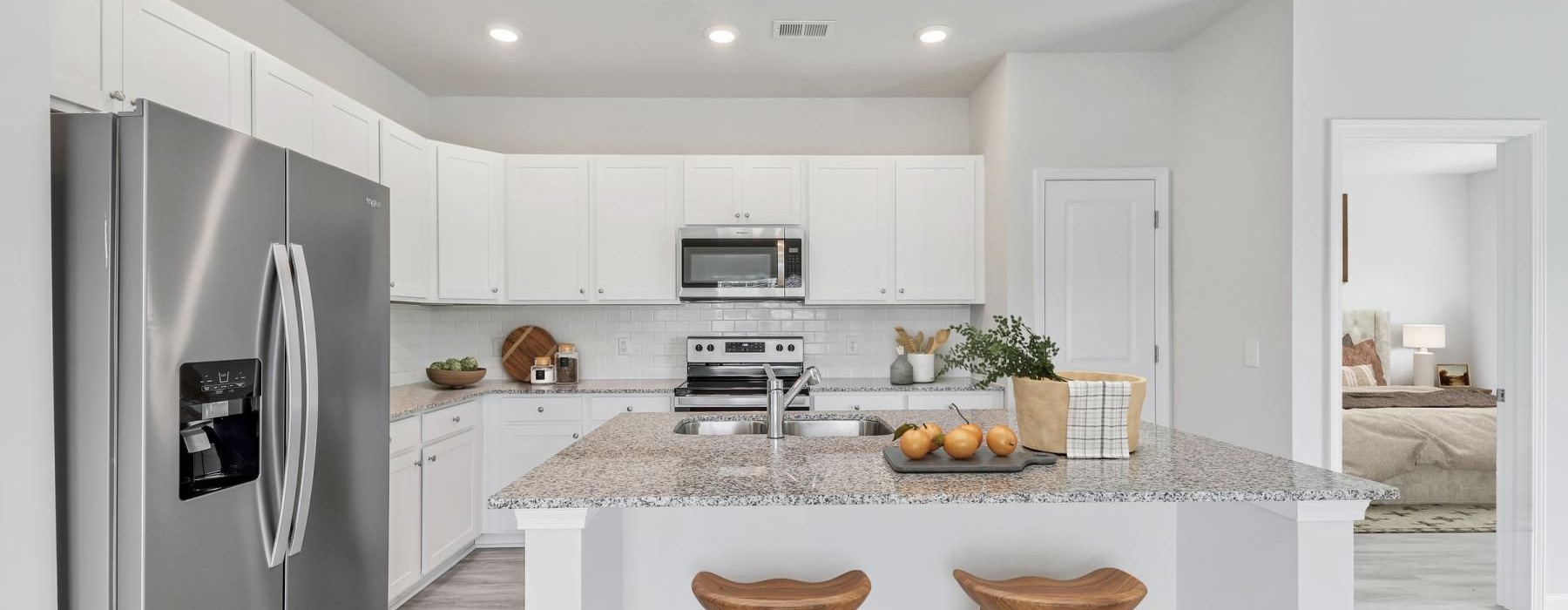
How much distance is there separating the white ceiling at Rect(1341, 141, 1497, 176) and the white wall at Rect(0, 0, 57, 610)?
6645mm

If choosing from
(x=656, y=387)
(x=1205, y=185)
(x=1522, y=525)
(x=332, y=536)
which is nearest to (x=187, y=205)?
(x=332, y=536)

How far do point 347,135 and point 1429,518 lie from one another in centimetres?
583

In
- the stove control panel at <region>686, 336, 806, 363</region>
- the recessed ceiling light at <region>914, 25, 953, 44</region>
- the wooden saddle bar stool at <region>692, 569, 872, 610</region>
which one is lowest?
the wooden saddle bar stool at <region>692, 569, 872, 610</region>

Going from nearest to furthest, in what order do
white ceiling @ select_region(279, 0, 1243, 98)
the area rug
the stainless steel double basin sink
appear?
1. the stainless steel double basin sink
2. white ceiling @ select_region(279, 0, 1243, 98)
3. the area rug

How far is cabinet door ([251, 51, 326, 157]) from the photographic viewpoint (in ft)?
8.02

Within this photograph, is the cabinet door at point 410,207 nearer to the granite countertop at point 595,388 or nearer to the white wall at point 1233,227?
the granite countertop at point 595,388

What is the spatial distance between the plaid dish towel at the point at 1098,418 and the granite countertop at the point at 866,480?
0.11 ft

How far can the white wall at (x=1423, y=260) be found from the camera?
21.1ft

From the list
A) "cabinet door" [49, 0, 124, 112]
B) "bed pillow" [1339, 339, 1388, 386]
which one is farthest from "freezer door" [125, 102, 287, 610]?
"bed pillow" [1339, 339, 1388, 386]

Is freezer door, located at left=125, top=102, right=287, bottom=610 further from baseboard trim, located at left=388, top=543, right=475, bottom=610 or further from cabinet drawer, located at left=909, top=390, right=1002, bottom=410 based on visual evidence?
cabinet drawer, located at left=909, top=390, right=1002, bottom=410

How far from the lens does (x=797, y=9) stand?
321 cm

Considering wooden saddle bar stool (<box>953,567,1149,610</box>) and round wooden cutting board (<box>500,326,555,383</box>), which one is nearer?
wooden saddle bar stool (<box>953,567,1149,610</box>)

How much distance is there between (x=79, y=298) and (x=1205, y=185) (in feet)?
12.9

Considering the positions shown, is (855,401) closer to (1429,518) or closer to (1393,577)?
(1393,577)
